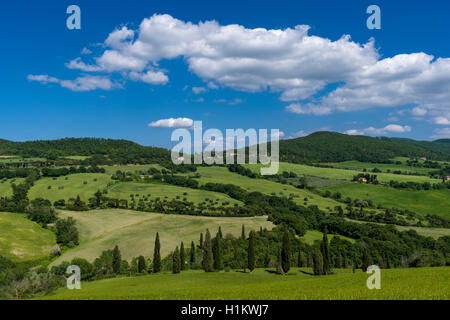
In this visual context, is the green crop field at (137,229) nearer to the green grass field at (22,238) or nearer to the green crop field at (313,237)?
the green grass field at (22,238)

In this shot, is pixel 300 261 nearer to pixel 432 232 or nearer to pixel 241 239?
pixel 241 239

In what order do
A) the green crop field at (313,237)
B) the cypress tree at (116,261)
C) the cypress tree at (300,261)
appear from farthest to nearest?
the green crop field at (313,237) < the cypress tree at (300,261) < the cypress tree at (116,261)

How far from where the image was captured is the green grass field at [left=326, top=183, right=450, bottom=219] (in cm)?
14550

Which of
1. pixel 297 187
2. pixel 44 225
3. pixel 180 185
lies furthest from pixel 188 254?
pixel 297 187

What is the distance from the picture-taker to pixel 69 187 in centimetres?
15262

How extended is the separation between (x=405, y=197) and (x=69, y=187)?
614 feet

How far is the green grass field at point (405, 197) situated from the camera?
146 metres

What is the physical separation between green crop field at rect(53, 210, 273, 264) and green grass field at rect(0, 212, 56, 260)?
962 cm

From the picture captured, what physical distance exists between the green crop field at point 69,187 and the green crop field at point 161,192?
10.2 meters

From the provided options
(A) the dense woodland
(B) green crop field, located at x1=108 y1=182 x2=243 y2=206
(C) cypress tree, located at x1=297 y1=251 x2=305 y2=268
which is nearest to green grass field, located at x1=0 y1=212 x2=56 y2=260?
(A) the dense woodland

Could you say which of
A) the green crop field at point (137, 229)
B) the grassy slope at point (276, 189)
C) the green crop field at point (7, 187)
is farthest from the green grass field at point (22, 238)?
the grassy slope at point (276, 189)

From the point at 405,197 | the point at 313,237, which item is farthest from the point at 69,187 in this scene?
the point at 405,197

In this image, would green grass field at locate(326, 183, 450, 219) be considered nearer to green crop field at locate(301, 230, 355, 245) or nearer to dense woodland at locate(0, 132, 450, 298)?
dense woodland at locate(0, 132, 450, 298)
